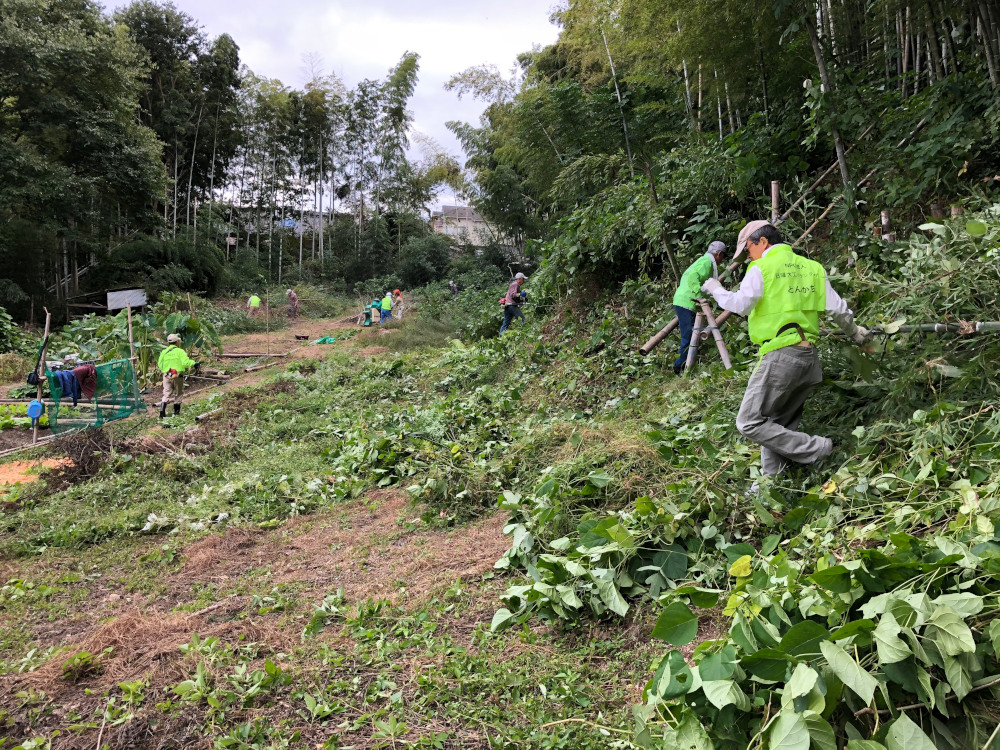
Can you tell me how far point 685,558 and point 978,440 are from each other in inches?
54.0

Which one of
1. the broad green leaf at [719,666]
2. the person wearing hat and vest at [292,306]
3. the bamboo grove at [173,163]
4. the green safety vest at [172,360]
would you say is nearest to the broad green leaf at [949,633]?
the broad green leaf at [719,666]

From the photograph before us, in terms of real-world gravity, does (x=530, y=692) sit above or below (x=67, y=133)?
below

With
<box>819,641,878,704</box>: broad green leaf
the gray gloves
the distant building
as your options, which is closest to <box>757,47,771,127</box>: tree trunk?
the gray gloves

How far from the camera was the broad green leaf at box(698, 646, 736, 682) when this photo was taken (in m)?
1.76

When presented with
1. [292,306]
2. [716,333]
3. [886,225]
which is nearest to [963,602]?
[716,333]

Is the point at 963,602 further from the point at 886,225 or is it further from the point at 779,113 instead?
the point at 779,113

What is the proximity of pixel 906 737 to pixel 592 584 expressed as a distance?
1.45 metres

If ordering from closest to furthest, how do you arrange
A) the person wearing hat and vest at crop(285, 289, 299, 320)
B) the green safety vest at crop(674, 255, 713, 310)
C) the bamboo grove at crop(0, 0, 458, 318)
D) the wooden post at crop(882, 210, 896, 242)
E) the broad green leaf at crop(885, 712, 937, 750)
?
the broad green leaf at crop(885, 712, 937, 750)
the wooden post at crop(882, 210, 896, 242)
the green safety vest at crop(674, 255, 713, 310)
the bamboo grove at crop(0, 0, 458, 318)
the person wearing hat and vest at crop(285, 289, 299, 320)

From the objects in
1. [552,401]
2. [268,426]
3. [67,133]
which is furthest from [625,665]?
[67,133]

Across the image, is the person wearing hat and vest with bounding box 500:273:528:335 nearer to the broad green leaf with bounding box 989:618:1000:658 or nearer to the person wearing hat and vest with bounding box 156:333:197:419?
the person wearing hat and vest with bounding box 156:333:197:419

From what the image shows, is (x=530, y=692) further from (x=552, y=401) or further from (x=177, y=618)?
(x=552, y=401)

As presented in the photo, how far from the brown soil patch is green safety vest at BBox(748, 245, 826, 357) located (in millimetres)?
2014

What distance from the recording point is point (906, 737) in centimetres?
150

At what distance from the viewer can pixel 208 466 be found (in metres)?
6.56
